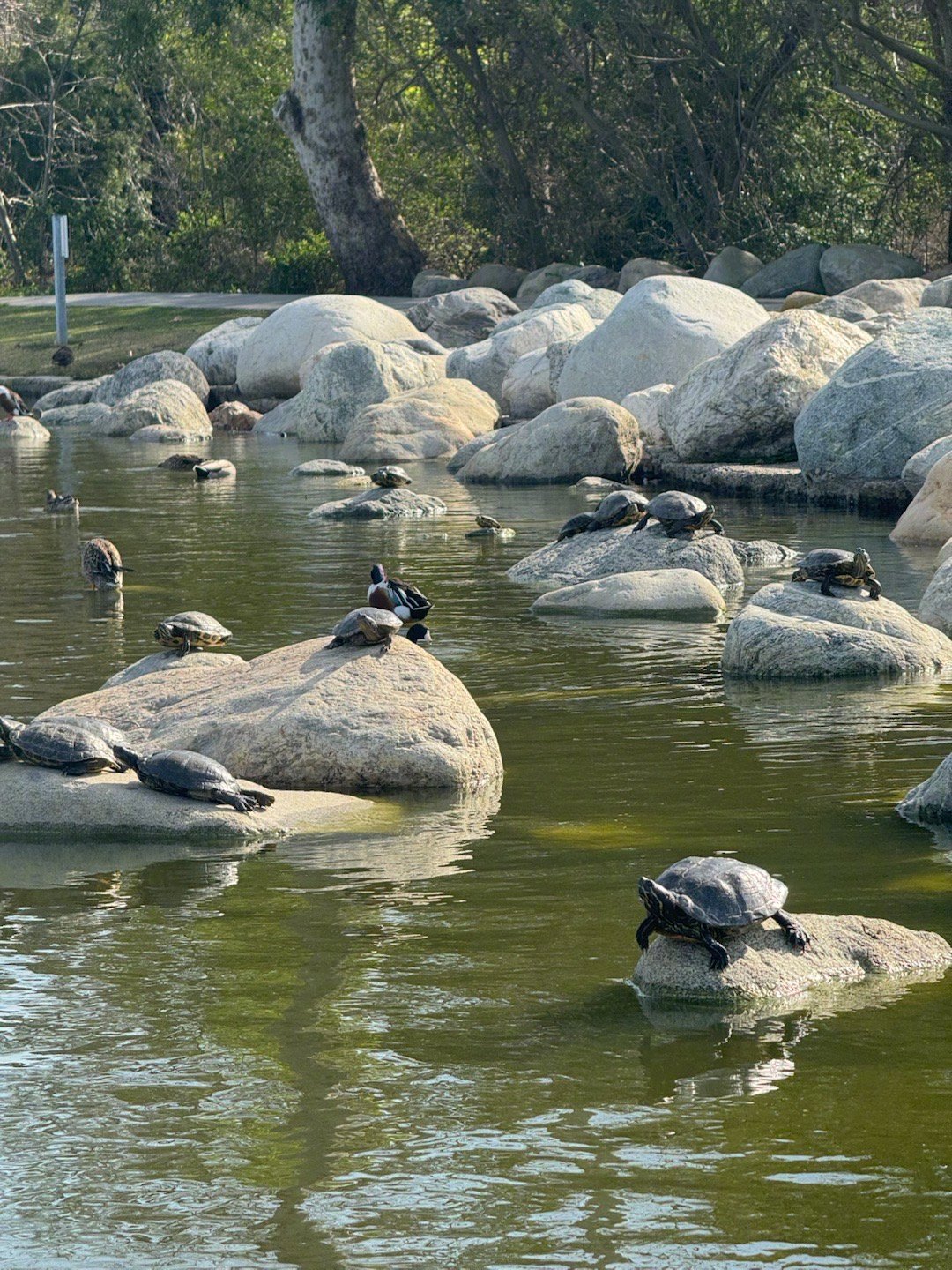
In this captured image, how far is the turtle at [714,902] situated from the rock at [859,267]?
25.4m

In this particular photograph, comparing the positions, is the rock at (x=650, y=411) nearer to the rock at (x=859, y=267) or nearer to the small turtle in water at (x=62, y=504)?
the small turtle in water at (x=62, y=504)

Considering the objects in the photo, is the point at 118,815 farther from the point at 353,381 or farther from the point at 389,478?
the point at 353,381


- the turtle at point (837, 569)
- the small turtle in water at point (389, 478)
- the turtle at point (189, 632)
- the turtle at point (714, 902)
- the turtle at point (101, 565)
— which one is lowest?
the turtle at point (714, 902)

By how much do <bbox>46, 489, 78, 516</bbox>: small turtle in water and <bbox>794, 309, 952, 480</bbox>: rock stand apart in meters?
6.52

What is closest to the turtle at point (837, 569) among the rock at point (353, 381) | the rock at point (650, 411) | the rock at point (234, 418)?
the rock at point (650, 411)

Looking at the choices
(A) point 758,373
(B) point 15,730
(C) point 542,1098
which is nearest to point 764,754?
(B) point 15,730

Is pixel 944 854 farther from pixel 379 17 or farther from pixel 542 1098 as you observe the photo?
pixel 379 17

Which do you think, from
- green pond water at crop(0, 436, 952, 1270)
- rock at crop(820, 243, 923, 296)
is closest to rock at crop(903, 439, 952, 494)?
green pond water at crop(0, 436, 952, 1270)

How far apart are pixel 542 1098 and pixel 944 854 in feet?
8.11

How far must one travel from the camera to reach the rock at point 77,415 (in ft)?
93.0

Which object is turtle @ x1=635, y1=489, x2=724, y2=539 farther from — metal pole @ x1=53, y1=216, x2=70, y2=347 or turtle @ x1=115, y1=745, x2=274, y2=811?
metal pole @ x1=53, y1=216, x2=70, y2=347

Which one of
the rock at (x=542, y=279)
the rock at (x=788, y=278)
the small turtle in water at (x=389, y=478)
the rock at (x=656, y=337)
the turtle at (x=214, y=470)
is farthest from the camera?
the rock at (x=542, y=279)

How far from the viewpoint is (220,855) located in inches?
263

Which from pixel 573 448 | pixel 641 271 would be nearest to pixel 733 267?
pixel 641 271
